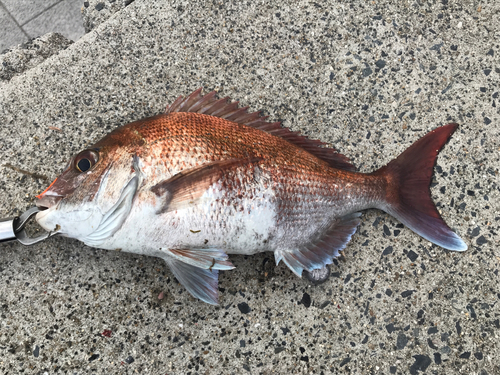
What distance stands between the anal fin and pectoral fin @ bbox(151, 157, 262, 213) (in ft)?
1.61

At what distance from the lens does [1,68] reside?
2078mm

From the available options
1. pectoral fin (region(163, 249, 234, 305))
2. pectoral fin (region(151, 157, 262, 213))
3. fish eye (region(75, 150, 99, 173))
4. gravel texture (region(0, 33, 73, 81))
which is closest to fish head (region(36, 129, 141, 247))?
fish eye (region(75, 150, 99, 173))

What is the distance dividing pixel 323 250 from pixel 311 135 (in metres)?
0.65

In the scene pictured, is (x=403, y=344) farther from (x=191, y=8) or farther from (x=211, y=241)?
(x=191, y=8)

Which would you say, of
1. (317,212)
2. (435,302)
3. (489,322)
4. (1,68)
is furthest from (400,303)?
(1,68)

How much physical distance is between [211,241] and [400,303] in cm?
102

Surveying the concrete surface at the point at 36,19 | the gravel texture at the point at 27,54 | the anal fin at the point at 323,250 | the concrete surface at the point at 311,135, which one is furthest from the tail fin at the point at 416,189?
the concrete surface at the point at 36,19

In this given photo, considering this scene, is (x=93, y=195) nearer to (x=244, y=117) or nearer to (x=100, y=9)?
(x=244, y=117)

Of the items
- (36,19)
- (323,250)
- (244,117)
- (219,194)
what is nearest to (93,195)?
(219,194)

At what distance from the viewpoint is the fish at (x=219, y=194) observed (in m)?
1.47

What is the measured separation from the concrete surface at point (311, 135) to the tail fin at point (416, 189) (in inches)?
4.7

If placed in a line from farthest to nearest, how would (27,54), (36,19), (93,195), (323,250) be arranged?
1. (36,19)
2. (27,54)
3. (323,250)
4. (93,195)

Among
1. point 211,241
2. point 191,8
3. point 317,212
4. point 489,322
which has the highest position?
point 191,8

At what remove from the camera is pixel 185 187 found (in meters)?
1.47
